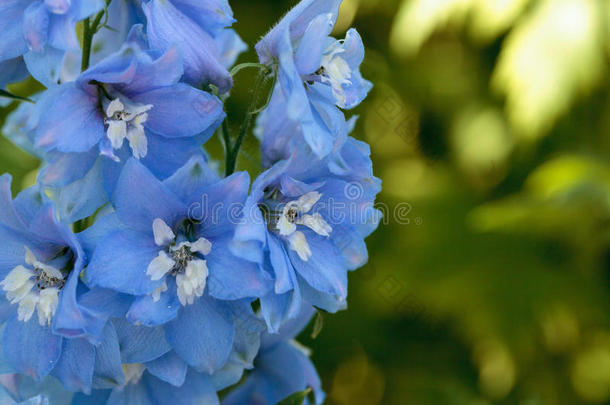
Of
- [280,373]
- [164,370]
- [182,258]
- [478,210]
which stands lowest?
[478,210]

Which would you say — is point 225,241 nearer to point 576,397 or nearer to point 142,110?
point 142,110

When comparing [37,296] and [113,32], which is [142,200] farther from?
[113,32]

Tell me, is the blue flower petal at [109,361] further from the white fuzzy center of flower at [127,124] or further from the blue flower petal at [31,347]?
the white fuzzy center of flower at [127,124]

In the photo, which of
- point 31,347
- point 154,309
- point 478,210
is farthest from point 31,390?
point 478,210

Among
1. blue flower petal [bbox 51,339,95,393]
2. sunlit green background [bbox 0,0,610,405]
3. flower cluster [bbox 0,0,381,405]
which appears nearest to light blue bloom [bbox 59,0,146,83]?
flower cluster [bbox 0,0,381,405]

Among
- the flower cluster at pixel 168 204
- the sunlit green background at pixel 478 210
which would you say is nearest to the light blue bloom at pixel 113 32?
the flower cluster at pixel 168 204

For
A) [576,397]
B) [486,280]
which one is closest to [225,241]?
[486,280]
